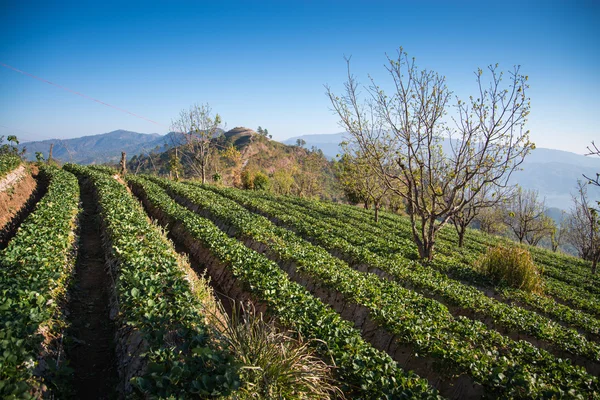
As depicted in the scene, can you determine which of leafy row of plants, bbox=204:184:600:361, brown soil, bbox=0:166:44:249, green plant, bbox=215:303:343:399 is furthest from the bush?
brown soil, bbox=0:166:44:249

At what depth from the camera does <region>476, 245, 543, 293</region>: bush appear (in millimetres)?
10984

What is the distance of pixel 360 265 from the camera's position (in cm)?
1169

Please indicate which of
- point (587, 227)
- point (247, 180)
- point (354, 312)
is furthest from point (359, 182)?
point (354, 312)

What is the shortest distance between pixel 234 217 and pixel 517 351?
12711mm

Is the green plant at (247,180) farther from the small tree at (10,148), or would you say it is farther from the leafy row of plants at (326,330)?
the leafy row of plants at (326,330)

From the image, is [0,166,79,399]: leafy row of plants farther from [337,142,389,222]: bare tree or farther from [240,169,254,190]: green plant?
[240,169,254,190]: green plant

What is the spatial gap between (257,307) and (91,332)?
3.62 metres

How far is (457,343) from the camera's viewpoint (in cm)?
555

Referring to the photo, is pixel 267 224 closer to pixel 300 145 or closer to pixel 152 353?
pixel 152 353

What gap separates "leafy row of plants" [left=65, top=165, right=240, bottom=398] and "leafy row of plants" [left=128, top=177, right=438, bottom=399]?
1711mm

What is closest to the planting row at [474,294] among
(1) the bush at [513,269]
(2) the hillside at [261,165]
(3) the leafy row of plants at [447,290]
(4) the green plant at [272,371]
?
(3) the leafy row of plants at [447,290]

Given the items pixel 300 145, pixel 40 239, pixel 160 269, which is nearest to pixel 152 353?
pixel 160 269

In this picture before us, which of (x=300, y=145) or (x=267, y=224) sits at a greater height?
(x=300, y=145)

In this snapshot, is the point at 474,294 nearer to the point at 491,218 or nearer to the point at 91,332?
the point at 91,332
